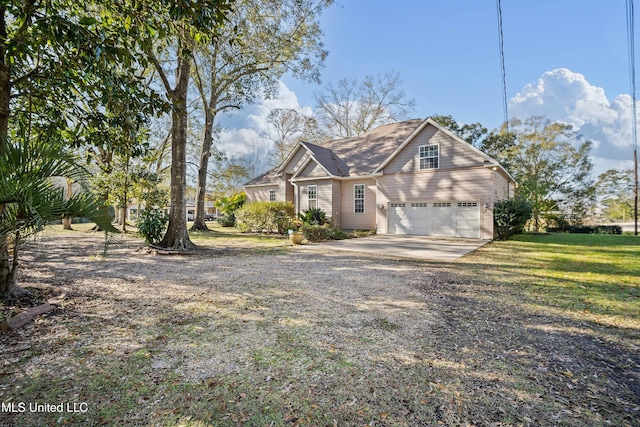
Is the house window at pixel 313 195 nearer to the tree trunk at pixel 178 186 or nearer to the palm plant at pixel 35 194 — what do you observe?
the tree trunk at pixel 178 186

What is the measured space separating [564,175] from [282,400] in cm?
3345

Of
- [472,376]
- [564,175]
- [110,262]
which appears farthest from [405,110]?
[472,376]

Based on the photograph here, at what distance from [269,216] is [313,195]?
3.31 metres

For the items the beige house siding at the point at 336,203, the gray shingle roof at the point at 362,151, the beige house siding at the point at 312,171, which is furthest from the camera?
the gray shingle roof at the point at 362,151

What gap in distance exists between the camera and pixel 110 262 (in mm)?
8477

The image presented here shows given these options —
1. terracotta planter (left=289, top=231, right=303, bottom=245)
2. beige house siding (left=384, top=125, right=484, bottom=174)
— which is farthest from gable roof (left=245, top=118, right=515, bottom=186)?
terracotta planter (left=289, top=231, right=303, bottom=245)

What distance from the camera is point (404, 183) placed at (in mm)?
16812

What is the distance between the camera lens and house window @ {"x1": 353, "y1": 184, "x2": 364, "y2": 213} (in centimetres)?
1903

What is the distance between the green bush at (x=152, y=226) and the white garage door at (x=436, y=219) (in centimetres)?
1187

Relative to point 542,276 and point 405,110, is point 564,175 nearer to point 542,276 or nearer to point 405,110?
point 405,110

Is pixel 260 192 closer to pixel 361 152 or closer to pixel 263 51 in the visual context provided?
pixel 361 152

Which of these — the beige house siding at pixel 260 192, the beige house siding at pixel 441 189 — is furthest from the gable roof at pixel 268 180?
the beige house siding at pixel 441 189

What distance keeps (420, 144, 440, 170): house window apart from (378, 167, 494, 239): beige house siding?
426 mm

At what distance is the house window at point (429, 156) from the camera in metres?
15.7
